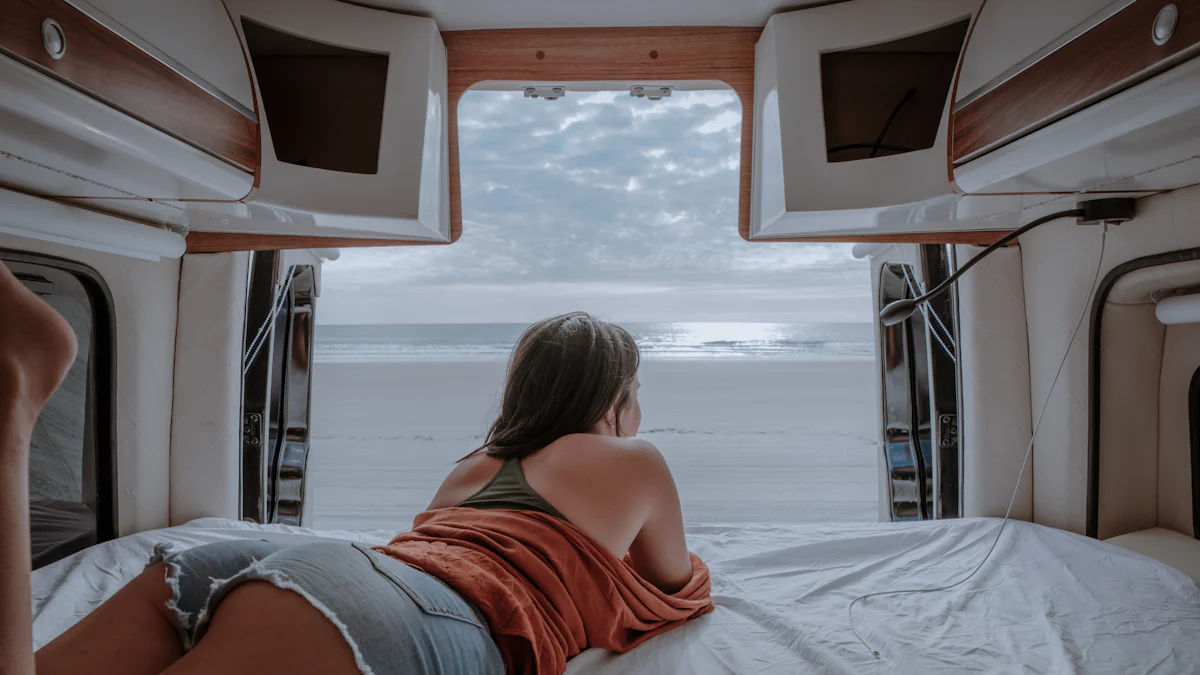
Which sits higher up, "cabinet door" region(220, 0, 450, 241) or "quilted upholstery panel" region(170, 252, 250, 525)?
"cabinet door" region(220, 0, 450, 241)

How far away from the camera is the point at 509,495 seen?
1.15m

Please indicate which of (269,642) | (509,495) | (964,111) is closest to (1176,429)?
(964,111)

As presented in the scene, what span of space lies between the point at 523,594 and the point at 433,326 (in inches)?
778

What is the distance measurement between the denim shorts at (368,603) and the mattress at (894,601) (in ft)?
0.36

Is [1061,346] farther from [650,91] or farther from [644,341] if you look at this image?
[644,341]

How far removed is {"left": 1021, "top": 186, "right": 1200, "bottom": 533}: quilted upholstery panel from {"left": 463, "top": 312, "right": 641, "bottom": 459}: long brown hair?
1.47 metres

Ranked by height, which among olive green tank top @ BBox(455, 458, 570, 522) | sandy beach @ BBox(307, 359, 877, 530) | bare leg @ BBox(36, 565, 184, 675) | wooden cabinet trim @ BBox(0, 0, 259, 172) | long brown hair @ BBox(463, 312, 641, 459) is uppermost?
wooden cabinet trim @ BBox(0, 0, 259, 172)

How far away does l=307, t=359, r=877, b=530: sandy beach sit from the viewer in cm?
373

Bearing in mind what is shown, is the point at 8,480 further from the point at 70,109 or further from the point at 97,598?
the point at 97,598

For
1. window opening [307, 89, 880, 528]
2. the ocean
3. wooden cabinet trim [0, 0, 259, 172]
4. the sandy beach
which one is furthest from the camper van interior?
the ocean

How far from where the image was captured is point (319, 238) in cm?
212

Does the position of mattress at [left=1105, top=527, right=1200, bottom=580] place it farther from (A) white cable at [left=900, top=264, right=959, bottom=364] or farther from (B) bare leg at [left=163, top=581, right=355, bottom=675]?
(B) bare leg at [left=163, top=581, right=355, bottom=675]

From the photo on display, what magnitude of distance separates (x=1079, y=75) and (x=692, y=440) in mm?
4428

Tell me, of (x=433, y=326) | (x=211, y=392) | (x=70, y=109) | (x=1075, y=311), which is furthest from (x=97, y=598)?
(x=433, y=326)
